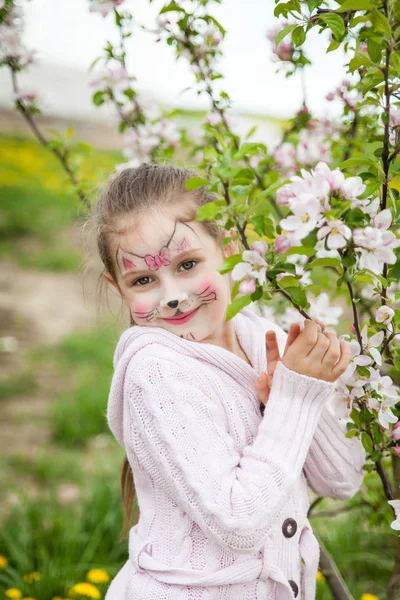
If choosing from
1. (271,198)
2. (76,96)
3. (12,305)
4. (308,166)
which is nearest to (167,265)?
(271,198)

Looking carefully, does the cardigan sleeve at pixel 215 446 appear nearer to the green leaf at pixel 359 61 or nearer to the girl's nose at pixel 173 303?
the girl's nose at pixel 173 303

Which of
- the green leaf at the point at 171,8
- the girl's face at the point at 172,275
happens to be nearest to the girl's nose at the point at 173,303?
the girl's face at the point at 172,275

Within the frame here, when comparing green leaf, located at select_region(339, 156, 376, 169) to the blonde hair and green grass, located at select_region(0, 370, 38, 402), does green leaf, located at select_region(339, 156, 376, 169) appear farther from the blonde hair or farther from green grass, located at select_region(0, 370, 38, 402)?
green grass, located at select_region(0, 370, 38, 402)

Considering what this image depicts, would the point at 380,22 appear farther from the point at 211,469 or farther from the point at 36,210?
the point at 36,210

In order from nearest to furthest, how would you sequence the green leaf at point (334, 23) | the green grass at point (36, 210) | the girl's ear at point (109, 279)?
1. the green leaf at point (334, 23)
2. the girl's ear at point (109, 279)
3. the green grass at point (36, 210)

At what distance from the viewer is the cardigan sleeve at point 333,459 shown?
181cm

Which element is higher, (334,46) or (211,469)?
(334,46)

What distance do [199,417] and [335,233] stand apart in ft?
1.98

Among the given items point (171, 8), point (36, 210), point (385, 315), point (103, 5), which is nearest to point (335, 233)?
point (385, 315)

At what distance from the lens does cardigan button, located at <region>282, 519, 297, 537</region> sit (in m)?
1.65

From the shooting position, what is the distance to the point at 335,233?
1115 millimetres

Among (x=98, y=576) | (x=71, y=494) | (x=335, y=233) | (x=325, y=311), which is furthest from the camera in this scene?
(x=71, y=494)

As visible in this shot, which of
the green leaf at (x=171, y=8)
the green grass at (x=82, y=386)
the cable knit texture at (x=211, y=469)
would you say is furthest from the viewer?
the green grass at (x=82, y=386)

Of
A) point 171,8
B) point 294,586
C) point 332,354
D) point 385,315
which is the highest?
point 171,8
